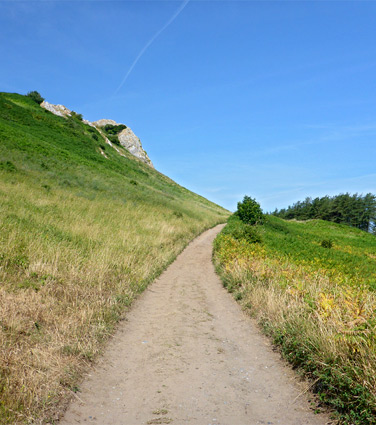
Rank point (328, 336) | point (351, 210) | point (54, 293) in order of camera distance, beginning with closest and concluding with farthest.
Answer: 1. point (328, 336)
2. point (54, 293)
3. point (351, 210)

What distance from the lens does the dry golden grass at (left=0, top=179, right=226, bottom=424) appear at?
3.96 meters

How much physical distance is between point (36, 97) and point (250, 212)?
54.5 m

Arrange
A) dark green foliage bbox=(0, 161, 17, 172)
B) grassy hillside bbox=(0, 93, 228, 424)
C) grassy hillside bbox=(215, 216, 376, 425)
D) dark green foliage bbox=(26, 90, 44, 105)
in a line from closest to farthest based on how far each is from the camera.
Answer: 1. grassy hillside bbox=(215, 216, 376, 425)
2. grassy hillside bbox=(0, 93, 228, 424)
3. dark green foliage bbox=(0, 161, 17, 172)
4. dark green foliage bbox=(26, 90, 44, 105)

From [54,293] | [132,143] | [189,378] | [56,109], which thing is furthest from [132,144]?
[189,378]

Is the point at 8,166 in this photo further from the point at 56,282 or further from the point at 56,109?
the point at 56,109

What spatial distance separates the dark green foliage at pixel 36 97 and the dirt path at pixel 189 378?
2736 inches

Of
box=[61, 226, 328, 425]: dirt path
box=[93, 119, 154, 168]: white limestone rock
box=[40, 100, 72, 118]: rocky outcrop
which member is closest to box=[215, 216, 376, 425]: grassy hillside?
box=[61, 226, 328, 425]: dirt path

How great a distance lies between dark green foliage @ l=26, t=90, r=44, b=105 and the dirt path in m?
69.5

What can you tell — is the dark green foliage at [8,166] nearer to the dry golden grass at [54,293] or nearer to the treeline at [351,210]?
the dry golden grass at [54,293]

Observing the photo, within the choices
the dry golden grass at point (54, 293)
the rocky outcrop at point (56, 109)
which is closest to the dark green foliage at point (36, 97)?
the rocky outcrop at point (56, 109)

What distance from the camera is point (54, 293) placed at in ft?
22.1

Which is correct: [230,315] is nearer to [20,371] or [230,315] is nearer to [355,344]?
[355,344]

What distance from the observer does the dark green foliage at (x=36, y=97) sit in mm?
63500

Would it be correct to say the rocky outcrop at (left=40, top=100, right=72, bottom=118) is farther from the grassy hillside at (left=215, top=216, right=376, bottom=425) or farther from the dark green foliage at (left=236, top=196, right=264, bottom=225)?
the grassy hillside at (left=215, top=216, right=376, bottom=425)
